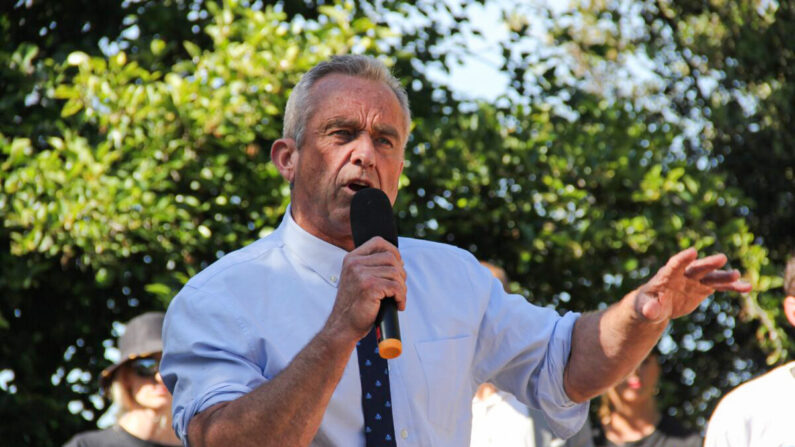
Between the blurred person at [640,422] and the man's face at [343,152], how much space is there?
404 cm

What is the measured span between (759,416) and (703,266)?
1.62m

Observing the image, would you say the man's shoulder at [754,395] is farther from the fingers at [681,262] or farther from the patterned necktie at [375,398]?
the patterned necktie at [375,398]

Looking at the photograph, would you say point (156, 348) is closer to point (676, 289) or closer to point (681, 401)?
point (676, 289)

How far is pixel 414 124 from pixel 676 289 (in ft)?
12.4

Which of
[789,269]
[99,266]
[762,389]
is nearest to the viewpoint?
[762,389]

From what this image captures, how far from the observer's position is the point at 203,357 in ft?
7.68

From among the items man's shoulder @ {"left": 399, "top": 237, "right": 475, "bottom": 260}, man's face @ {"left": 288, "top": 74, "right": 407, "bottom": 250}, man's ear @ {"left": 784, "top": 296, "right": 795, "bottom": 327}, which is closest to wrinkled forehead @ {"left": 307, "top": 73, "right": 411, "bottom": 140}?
man's face @ {"left": 288, "top": 74, "right": 407, "bottom": 250}

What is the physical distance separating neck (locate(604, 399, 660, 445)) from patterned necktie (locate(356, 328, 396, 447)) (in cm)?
434

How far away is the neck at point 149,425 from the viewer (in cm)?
518

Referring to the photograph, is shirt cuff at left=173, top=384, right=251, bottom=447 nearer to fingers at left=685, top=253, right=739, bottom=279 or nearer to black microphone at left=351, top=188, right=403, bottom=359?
black microphone at left=351, top=188, right=403, bottom=359

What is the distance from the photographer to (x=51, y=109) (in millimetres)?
5918

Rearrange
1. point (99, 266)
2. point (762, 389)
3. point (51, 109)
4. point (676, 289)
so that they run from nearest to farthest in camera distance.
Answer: point (676, 289), point (762, 389), point (99, 266), point (51, 109)

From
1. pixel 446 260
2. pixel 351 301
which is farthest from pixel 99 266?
pixel 351 301

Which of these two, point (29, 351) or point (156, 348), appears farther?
point (29, 351)
